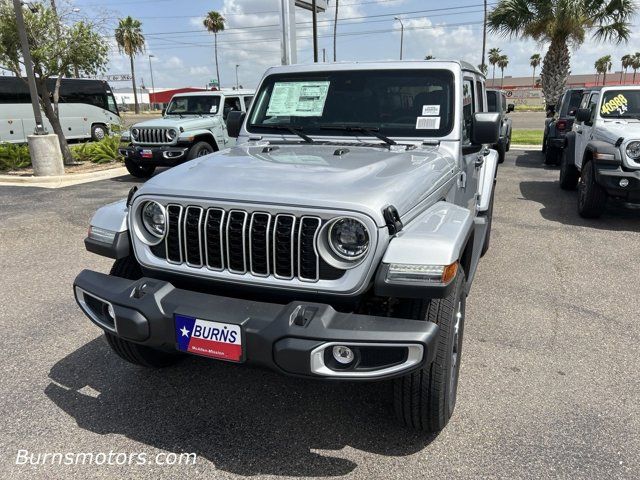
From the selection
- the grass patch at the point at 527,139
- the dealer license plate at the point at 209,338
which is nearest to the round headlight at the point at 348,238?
the dealer license plate at the point at 209,338

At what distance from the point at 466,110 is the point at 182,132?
7.90m

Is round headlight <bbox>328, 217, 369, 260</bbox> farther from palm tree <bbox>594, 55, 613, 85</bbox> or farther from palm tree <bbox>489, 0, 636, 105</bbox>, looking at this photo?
palm tree <bbox>594, 55, 613, 85</bbox>

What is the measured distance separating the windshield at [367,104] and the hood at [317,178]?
30cm

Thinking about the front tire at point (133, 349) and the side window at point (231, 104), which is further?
the side window at point (231, 104)

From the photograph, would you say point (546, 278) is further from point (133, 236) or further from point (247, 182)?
point (133, 236)

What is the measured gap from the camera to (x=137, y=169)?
37.4ft

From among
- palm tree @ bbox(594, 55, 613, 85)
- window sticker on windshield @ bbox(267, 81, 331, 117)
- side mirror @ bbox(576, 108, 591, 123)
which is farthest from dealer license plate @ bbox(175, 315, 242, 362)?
palm tree @ bbox(594, 55, 613, 85)

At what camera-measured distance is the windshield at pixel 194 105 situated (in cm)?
1152

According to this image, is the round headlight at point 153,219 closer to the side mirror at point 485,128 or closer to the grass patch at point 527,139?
the side mirror at point 485,128

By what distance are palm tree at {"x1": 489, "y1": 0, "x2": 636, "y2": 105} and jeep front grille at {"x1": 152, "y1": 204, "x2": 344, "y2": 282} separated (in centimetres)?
1696

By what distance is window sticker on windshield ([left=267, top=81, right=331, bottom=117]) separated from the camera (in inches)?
147

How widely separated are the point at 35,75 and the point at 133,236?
1208cm

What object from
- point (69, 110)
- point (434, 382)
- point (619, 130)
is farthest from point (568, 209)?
point (69, 110)

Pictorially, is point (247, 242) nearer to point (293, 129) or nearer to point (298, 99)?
point (293, 129)
